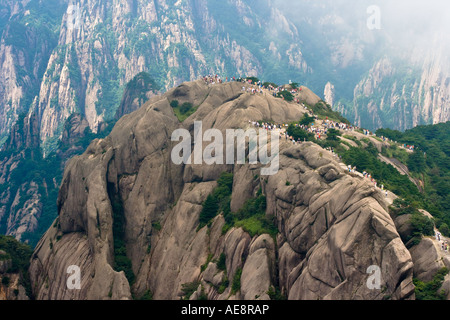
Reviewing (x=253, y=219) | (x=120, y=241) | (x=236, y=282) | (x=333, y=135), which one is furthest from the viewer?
(x=120, y=241)

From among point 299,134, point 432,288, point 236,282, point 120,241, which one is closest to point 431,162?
point 299,134

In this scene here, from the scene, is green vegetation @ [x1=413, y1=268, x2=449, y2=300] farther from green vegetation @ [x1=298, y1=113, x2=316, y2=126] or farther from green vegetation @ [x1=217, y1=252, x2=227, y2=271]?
green vegetation @ [x1=298, y1=113, x2=316, y2=126]

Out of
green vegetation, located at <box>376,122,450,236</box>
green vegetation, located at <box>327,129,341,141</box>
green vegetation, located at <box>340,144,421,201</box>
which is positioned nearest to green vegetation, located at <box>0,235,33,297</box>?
green vegetation, located at <box>327,129,341,141</box>
